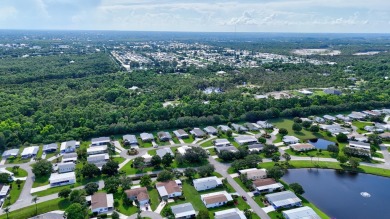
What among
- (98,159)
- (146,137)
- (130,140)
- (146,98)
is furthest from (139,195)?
(146,98)

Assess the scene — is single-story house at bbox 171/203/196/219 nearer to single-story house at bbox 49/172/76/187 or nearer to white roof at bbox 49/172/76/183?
single-story house at bbox 49/172/76/187

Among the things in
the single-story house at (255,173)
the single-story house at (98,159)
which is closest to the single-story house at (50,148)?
the single-story house at (98,159)

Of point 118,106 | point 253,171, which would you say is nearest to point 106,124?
point 118,106

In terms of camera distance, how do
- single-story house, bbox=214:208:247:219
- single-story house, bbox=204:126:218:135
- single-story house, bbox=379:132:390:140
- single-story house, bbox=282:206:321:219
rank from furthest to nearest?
single-story house, bbox=204:126:218:135
single-story house, bbox=379:132:390:140
single-story house, bbox=282:206:321:219
single-story house, bbox=214:208:247:219

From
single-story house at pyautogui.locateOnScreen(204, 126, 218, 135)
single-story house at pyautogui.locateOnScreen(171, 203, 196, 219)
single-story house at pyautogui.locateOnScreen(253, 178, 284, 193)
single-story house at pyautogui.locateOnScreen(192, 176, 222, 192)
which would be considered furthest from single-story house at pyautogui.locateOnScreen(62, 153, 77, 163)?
single-story house at pyautogui.locateOnScreen(253, 178, 284, 193)

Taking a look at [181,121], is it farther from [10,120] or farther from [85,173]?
[10,120]

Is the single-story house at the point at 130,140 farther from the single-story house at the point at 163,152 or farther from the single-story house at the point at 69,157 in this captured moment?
the single-story house at the point at 69,157

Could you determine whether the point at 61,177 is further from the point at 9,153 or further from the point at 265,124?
the point at 265,124
